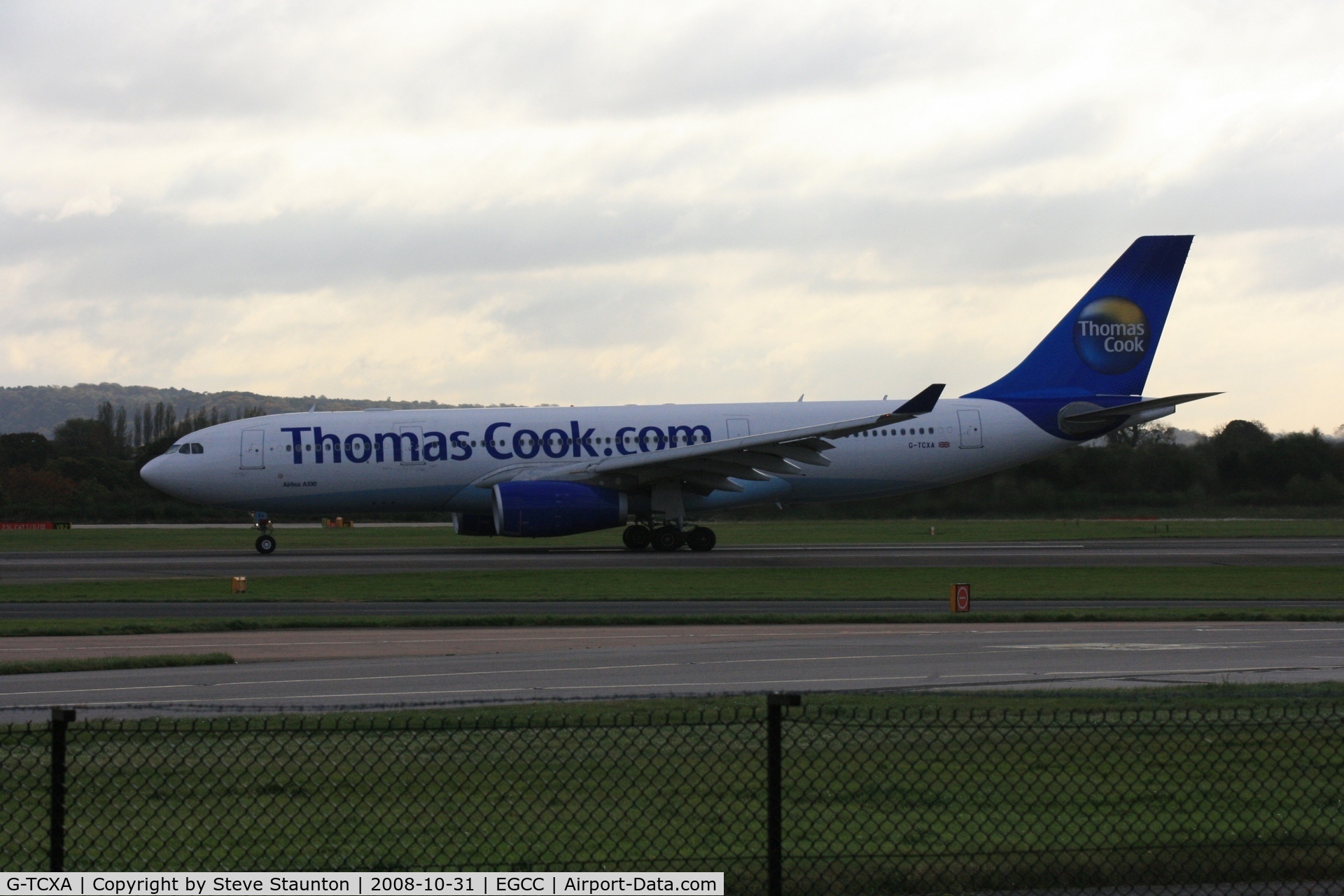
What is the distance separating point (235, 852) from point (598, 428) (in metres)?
30.3

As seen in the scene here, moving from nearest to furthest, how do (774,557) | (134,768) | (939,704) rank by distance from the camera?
(134,768) → (939,704) → (774,557)

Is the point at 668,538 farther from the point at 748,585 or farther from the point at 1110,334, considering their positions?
the point at 1110,334

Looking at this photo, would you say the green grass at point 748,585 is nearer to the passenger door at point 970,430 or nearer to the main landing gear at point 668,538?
the main landing gear at point 668,538

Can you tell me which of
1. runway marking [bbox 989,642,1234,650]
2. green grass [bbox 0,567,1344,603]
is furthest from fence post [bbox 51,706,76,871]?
green grass [bbox 0,567,1344,603]

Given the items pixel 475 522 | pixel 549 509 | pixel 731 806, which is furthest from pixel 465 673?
pixel 475 522

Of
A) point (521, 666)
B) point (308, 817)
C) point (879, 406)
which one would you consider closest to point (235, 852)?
point (308, 817)

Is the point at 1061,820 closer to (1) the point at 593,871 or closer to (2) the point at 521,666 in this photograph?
(1) the point at 593,871

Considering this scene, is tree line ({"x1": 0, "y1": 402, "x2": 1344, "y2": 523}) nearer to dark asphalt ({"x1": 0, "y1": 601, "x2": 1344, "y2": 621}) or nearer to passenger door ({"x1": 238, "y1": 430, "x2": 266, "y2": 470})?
passenger door ({"x1": 238, "y1": 430, "x2": 266, "y2": 470})

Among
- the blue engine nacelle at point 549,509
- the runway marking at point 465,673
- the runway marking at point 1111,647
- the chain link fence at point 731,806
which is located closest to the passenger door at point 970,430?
the blue engine nacelle at point 549,509

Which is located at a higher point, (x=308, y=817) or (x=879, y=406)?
(x=879, y=406)

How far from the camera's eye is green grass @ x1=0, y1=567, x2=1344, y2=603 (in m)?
24.5

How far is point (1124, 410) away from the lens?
1497 inches

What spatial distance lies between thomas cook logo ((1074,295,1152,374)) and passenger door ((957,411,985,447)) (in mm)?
4390

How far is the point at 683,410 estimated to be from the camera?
124 feet
